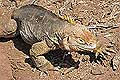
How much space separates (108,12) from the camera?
657cm

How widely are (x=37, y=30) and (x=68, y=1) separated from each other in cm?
130

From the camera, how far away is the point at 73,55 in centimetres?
593

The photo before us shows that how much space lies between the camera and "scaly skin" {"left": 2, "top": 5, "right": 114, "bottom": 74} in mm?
5211

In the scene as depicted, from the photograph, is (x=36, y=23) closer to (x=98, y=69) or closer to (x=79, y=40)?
(x=79, y=40)

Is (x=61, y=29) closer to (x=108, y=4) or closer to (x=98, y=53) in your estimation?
(x=98, y=53)

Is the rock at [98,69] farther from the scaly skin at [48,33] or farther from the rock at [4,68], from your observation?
the rock at [4,68]

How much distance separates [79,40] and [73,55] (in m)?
0.77

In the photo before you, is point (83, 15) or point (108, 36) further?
point (83, 15)

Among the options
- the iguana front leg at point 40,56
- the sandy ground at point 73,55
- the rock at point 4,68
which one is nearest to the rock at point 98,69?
the sandy ground at point 73,55

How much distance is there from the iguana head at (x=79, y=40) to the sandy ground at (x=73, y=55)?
0.61 m

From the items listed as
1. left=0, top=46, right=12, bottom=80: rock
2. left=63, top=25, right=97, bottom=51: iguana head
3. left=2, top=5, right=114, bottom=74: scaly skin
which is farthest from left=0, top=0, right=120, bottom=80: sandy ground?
left=63, top=25, right=97, bottom=51: iguana head

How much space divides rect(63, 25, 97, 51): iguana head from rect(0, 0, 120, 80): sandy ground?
0.61m

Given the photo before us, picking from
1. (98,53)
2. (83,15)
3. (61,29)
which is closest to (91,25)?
(83,15)

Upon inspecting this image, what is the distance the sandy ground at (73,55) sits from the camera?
5.72m
